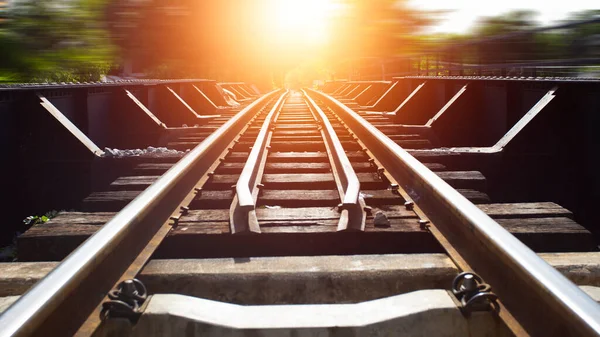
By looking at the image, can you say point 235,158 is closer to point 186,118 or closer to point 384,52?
point 384,52

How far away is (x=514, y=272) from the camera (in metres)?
2.34

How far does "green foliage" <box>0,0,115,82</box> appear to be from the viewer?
1321 mm

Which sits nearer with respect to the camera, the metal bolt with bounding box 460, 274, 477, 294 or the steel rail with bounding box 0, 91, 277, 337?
the steel rail with bounding box 0, 91, 277, 337

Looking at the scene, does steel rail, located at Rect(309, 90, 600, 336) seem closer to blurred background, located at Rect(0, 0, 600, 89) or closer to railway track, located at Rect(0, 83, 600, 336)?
railway track, located at Rect(0, 83, 600, 336)

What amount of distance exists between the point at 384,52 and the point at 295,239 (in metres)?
1.82

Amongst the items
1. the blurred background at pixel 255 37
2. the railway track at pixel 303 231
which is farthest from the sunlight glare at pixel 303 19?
the railway track at pixel 303 231

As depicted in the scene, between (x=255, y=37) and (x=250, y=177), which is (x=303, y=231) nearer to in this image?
(x=250, y=177)

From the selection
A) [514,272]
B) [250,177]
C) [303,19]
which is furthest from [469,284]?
[250,177]

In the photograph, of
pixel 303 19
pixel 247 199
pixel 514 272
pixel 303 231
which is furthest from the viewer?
pixel 247 199

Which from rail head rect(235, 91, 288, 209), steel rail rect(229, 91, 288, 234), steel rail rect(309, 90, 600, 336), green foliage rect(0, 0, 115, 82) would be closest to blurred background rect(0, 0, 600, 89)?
green foliage rect(0, 0, 115, 82)

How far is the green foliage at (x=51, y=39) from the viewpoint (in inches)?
52.0

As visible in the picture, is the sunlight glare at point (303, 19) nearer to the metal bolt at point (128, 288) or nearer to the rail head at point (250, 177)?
the metal bolt at point (128, 288)

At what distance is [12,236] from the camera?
591 centimetres

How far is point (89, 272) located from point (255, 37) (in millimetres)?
1318
